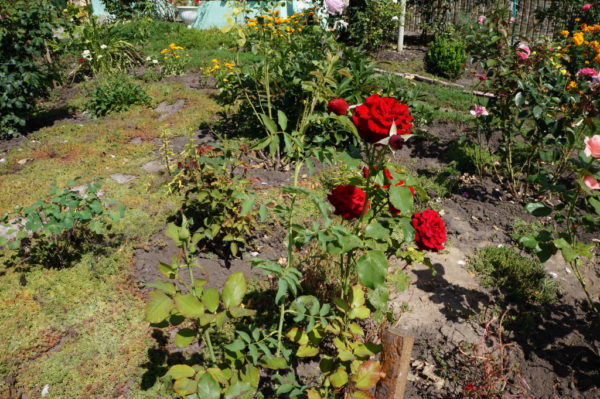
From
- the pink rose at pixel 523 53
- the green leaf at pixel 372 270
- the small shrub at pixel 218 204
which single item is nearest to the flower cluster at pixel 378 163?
the green leaf at pixel 372 270

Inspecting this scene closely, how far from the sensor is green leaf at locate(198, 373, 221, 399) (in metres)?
1.24

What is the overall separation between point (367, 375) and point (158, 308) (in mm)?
762

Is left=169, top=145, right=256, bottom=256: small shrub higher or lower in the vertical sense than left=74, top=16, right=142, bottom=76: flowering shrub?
lower

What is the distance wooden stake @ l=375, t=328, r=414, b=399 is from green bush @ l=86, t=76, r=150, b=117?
556 centimetres

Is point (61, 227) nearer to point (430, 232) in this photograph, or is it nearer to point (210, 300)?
point (210, 300)

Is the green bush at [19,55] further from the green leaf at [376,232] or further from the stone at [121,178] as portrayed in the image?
the green leaf at [376,232]

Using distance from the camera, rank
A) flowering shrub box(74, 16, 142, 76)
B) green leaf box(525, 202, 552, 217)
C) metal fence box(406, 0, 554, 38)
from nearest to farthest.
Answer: green leaf box(525, 202, 552, 217), flowering shrub box(74, 16, 142, 76), metal fence box(406, 0, 554, 38)

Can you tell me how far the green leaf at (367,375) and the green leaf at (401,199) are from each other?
1.86 ft

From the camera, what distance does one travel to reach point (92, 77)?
7.67m

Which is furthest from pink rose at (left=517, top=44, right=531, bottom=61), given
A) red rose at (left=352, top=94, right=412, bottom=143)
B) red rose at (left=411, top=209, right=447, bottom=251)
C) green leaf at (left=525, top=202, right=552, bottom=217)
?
red rose at (left=352, top=94, right=412, bottom=143)

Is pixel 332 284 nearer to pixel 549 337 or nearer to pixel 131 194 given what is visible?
pixel 549 337

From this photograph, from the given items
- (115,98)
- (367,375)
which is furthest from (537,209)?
(115,98)

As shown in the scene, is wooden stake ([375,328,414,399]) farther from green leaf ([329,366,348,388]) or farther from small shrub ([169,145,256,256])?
small shrub ([169,145,256,256])

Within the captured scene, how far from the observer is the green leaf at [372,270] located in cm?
143
